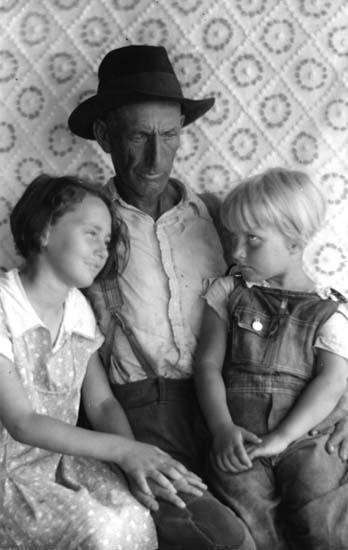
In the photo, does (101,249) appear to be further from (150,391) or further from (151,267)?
(150,391)

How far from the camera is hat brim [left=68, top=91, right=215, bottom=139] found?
1.79 meters

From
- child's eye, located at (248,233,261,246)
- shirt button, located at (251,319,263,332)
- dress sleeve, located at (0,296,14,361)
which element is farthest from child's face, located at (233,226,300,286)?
dress sleeve, located at (0,296,14,361)

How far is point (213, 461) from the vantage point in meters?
1.61

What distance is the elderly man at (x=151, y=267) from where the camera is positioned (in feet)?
5.75

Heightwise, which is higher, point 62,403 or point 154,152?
point 154,152

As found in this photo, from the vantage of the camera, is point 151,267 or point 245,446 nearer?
point 245,446

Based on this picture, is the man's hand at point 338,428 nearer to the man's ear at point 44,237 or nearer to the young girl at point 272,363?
the young girl at point 272,363

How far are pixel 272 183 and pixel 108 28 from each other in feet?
2.44

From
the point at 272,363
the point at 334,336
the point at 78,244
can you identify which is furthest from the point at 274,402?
the point at 78,244

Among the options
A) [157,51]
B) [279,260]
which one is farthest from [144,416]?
[157,51]

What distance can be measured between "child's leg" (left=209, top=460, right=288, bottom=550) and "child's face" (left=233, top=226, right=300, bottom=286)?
1.36ft

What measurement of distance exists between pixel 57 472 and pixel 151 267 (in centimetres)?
54

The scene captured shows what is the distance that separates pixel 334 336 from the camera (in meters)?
1.65

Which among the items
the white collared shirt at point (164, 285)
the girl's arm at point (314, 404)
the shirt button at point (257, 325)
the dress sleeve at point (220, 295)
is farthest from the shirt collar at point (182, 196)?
the girl's arm at point (314, 404)
